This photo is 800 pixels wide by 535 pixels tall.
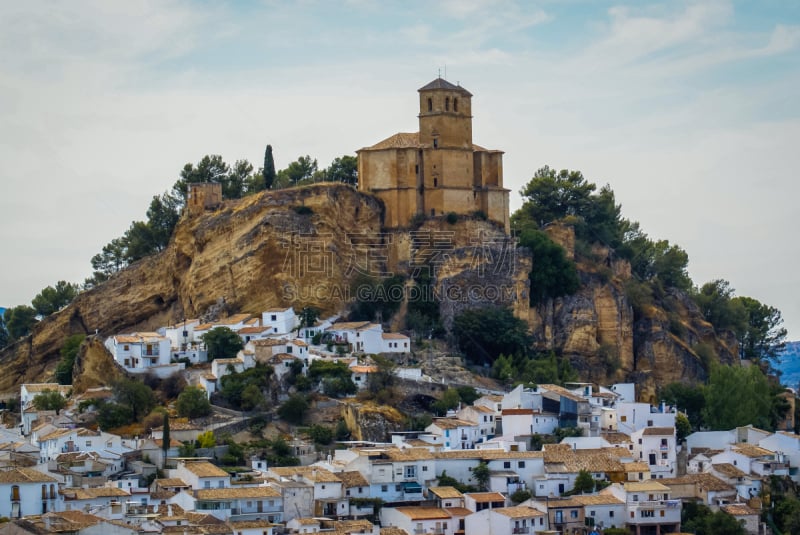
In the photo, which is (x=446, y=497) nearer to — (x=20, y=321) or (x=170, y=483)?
(x=170, y=483)

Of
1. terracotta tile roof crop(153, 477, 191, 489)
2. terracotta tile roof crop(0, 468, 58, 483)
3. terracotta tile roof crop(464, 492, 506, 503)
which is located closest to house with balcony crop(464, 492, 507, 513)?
terracotta tile roof crop(464, 492, 506, 503)

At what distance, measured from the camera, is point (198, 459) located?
5841cm

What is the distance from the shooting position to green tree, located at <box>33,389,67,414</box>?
65250mm

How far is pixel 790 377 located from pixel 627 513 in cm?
9738

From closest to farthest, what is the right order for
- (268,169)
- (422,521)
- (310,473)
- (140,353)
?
1. (422,521)
2. (310,473)
3. (140,353)
4. (268,169)

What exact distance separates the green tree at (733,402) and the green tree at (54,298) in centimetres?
2725

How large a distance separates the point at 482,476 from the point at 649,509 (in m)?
5.02

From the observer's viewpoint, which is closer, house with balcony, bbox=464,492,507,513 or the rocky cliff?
house with balcony, bbox=464,492,507,513

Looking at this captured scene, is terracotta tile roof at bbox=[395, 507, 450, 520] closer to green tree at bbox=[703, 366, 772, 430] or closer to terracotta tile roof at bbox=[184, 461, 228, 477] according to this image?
terracotta tile roof at bbox=[184, 461, 228, 477]

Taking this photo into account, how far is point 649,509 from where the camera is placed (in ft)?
183

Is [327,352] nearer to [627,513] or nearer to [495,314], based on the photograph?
[495,314]

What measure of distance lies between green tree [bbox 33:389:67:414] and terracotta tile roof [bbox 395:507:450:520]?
1534 cm

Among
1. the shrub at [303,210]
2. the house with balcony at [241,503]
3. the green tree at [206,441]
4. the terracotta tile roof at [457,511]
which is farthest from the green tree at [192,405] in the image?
the terracotta tile roof at [457,511]

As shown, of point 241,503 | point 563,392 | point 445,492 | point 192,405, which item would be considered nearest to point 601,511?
point 445,492
